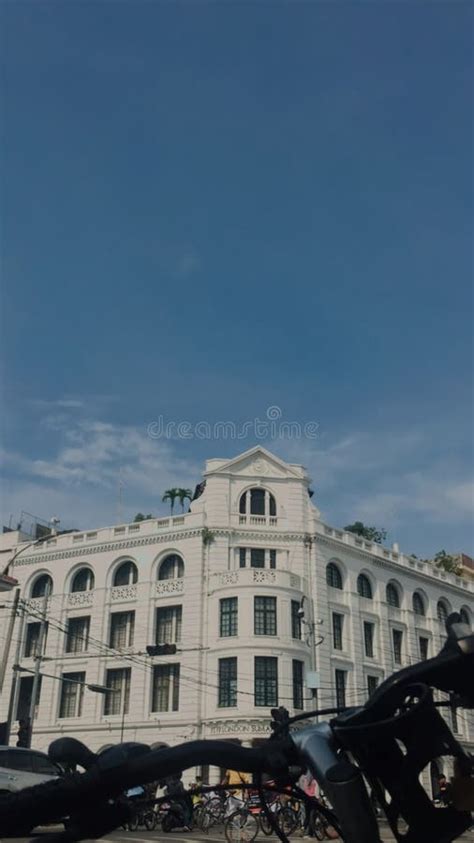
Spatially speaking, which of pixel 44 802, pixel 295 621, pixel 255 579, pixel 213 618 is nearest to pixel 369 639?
pixel 295 621

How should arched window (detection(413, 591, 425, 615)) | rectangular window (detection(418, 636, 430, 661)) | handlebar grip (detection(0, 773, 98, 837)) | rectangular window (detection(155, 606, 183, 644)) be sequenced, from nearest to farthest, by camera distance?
handlebar grip (detection(0, 773, 98, 837)), rectangular window (detection(155, 606, 183, 644)), rectangular window (detection(418, 636, 430, 661)), arched window (detection(413, 591, 425, 615))

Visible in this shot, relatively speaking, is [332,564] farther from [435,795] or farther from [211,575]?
[435,795]

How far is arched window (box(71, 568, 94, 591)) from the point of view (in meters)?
40.8

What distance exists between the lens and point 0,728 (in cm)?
2455

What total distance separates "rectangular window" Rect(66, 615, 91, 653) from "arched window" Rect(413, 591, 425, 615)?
1987 centimetres

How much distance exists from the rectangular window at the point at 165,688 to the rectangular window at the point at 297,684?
5.72 meters

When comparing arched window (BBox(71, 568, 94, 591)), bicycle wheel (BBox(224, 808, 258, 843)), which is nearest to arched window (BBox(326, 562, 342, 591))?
arched window (BBox(71, 568, 94, 591))

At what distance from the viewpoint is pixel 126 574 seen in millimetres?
40188

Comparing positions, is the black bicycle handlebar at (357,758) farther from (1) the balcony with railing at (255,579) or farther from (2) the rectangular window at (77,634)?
(2) the rectangular window at (77,634)

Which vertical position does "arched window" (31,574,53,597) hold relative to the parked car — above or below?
above

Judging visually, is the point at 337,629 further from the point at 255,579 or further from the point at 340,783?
the point at 340,783

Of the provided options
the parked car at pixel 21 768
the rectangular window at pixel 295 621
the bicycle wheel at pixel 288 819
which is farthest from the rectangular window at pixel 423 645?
the bicycle wheel at pixel 288 819

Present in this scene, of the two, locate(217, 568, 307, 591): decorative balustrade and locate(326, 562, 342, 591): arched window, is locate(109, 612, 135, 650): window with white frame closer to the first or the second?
locate(217, 568, 307, 591): decorative balustrade

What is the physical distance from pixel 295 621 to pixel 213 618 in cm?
403
